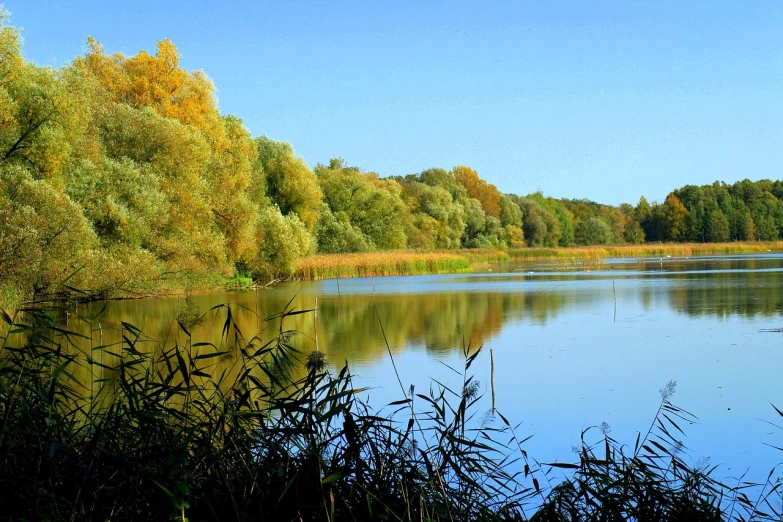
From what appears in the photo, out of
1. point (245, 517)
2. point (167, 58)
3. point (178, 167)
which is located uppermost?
point (167, 58)

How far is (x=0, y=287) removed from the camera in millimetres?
12469

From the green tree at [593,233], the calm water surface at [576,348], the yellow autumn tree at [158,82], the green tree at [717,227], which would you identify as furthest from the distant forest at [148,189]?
the green tree at [717,227]

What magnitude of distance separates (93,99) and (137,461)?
1974 cm

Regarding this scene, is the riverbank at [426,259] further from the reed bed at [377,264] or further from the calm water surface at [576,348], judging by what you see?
the calm water surface at [576,348]

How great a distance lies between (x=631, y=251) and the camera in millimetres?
57188

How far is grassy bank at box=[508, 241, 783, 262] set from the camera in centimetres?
5528

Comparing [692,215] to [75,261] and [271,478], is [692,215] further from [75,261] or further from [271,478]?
[271,478]

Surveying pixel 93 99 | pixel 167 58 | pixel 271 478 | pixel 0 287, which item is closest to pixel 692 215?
pixel 167 58

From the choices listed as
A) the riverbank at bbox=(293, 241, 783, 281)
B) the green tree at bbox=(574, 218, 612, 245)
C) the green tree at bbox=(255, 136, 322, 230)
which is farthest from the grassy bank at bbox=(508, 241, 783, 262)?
the green tree at bbox=(255, 136, 322, 230)

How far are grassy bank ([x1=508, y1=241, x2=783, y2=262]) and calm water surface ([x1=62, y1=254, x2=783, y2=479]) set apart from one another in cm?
3235

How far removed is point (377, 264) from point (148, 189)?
1478 centimetres

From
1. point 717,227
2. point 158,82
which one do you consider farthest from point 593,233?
point 158,82

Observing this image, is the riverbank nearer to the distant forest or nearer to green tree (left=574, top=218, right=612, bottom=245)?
the distant forest

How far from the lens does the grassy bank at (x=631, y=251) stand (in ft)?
181
